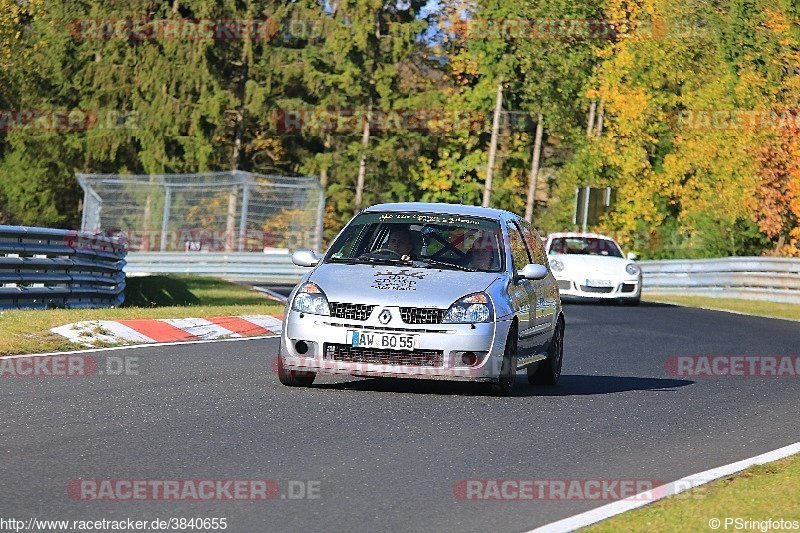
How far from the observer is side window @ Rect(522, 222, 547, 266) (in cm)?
1423

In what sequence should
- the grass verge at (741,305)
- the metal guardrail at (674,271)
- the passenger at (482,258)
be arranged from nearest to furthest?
the passenger at (482,258) < the grass verge at (741,305) < the metal guardrail at (674,271)

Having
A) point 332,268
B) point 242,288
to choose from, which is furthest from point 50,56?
point 332,268

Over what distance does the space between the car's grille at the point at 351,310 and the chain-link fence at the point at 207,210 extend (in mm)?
28880

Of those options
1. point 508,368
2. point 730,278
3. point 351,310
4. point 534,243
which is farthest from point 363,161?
point 351,310

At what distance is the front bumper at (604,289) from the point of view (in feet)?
100

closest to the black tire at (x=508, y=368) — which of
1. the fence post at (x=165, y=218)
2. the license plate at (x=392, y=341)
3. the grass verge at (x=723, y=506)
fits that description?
the license plate at (x=392, y=341)

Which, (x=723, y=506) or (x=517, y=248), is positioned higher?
(x=517, y=248)

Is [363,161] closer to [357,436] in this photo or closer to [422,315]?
[422,315]

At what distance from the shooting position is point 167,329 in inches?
693

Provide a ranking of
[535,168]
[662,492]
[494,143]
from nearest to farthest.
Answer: [662,492], [494,143], [535,168]

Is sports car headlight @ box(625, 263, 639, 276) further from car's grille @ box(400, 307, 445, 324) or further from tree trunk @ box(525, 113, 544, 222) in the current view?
tree trunk @ box(525, 113, 544, 222)

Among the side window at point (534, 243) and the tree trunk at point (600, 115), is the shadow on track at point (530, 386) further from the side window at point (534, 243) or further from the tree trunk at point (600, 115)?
the tree trunk at point (600, 115)

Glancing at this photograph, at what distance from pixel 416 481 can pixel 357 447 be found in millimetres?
1164

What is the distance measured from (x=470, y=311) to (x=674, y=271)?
2951cm
